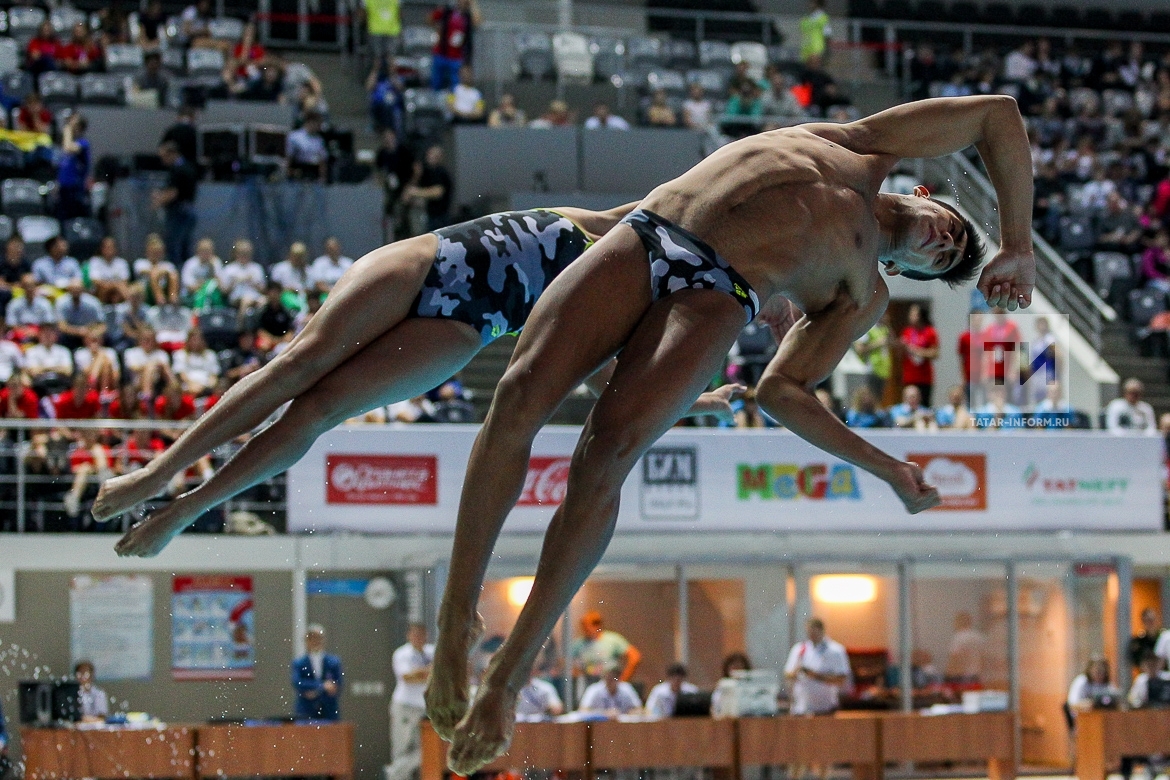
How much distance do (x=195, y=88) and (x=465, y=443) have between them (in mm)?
5417

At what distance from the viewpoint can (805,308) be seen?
14.9ft

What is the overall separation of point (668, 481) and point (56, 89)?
7.42 metres

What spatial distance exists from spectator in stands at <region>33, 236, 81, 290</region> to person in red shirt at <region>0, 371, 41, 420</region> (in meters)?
1.77

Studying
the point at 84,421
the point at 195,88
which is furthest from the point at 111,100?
the point at 84,421

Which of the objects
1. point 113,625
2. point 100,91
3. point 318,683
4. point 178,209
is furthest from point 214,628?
point 100,91

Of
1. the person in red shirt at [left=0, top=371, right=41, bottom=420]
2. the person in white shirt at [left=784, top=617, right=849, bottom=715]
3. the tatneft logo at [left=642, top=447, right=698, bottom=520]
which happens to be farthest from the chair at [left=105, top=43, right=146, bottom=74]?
the person in white shirt at [left=784, top=617, right=849, bottom=715]

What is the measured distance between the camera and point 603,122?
17.0 m

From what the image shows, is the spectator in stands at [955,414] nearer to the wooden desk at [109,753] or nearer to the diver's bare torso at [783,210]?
the wooden desk at [109,753]

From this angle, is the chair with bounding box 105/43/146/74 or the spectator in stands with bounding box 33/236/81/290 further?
the chair with bounding box 105/43/146/74

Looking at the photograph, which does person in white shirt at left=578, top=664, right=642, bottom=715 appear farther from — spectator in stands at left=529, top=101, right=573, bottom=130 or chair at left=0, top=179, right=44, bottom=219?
chair at left=0, top=179, right=44, bottom=219

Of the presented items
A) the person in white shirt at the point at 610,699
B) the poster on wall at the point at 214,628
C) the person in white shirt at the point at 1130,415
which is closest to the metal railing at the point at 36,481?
the poster on wall at the point at 214,628

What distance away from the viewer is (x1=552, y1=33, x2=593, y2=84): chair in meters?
18.4

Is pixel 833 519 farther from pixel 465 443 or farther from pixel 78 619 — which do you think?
pixel 78 619

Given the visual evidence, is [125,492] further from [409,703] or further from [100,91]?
[100,91]
